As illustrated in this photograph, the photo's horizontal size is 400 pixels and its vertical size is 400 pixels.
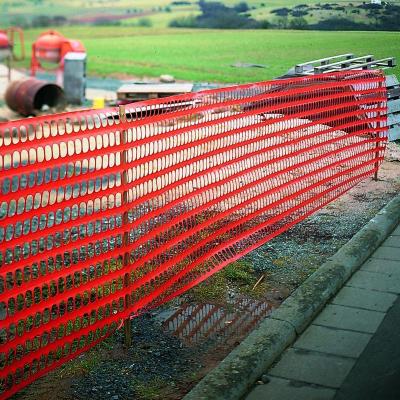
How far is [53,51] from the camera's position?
2017 cm

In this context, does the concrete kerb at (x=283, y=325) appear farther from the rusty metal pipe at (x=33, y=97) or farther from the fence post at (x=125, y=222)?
the rusty metal pipe at (x=33, y=97)

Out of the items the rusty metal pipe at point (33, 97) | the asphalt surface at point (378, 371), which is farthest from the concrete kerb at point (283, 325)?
the rusty metal pipe at point (33, 97)

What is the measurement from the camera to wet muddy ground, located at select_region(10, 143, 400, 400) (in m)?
4.21

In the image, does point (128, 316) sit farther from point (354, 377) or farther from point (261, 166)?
point (261, 166)

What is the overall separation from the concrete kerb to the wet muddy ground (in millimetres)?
187

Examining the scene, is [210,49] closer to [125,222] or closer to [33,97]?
[33,97]

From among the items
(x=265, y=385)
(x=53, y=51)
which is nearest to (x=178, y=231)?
(x=265, y=385)

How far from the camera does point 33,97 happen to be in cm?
1666

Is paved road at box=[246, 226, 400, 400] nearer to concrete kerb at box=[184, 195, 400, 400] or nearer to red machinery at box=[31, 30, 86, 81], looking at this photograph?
concrete kerb at box=[184, 195, 400, 400]

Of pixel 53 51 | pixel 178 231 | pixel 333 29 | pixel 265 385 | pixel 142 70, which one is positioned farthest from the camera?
pixel 142 70

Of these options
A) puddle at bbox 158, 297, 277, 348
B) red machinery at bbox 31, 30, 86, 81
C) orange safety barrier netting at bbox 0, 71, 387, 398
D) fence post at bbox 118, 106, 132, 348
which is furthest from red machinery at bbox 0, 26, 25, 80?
fence post at bbox 118, 106, 132, 348

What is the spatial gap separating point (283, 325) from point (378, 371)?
0.70m

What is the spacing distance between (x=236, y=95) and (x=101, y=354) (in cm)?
272

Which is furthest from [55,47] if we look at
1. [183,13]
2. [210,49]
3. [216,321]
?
[216,321]
